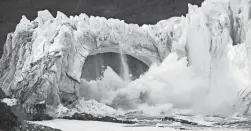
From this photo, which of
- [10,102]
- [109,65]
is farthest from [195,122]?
[10,102]

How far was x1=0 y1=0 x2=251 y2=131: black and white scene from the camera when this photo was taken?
1870 cm

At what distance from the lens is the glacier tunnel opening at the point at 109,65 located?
23.9 m

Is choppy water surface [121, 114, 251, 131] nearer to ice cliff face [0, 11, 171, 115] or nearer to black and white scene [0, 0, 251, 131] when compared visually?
black and white scene [0, 0, 251, 131]

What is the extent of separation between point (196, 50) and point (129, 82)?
12.3ft

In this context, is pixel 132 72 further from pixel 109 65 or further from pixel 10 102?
pixel 10 102

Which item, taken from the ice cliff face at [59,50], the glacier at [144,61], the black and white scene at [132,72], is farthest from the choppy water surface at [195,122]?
the ice cliff face at [59,50]

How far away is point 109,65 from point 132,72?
1306mm

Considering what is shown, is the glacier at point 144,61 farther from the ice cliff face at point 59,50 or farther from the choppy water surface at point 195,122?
the choppy water surface at point 195,122

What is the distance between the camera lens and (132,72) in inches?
970

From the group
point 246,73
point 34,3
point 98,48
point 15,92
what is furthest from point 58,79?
point 34,3

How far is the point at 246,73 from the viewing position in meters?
21.6

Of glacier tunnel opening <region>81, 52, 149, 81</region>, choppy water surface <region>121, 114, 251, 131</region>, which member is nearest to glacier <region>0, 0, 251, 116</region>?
glacier tunnel opening <region>81, 52, 149, 81</region>

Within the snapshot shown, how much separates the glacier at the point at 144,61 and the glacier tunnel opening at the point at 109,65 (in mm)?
557

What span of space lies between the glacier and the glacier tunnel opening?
0.56 metres
